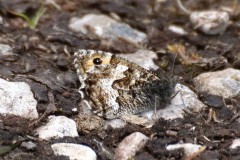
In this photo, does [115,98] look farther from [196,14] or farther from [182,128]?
[196,14]

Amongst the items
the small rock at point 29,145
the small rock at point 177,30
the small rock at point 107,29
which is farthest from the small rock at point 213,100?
the small rock at point 29,145

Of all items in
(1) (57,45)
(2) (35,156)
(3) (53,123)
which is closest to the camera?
(2) (35,156)

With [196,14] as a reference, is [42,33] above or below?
below

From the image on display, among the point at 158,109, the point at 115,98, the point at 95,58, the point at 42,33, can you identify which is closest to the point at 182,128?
the point at 158,109

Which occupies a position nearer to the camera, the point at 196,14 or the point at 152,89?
the point at 152,89

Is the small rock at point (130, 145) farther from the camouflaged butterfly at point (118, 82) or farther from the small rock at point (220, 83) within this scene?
the small rock at point (220, 83)

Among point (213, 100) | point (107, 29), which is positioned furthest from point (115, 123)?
point (107, 29)
